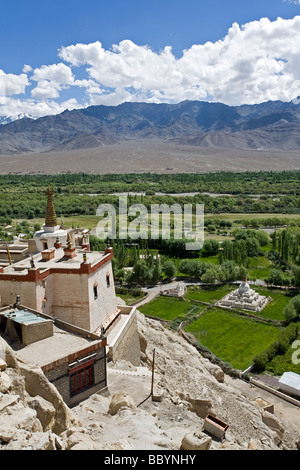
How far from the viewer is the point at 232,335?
33.8 meters

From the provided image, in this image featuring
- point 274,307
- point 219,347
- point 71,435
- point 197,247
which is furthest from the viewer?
point 197,247

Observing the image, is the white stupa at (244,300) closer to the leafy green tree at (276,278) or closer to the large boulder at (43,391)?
the leafy green tree at (276,278)

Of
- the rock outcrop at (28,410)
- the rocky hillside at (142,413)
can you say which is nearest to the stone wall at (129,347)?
the rocky hillside at (142,413)

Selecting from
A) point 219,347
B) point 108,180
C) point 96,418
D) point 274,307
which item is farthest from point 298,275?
point 108,180

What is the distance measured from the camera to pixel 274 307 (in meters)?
40.0

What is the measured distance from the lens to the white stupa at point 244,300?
3916 cm

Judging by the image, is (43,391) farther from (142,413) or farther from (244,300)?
(244,300)

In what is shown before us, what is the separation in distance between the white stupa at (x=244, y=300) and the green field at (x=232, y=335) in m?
1.81

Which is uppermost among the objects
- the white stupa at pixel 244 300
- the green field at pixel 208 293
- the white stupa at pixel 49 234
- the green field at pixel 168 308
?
the white stupa at pixel 49 234

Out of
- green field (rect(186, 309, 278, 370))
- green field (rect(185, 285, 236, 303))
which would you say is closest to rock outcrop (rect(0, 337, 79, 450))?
green field (rect(186, 309, 278, 370))

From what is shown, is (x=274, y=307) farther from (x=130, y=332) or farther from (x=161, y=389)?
(x=161, y=389)

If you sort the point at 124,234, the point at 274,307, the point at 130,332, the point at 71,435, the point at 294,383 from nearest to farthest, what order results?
the point at 71,435 → the point at 130,332 → the point at 294,383 → the point at 274,307 → the point at 124,234

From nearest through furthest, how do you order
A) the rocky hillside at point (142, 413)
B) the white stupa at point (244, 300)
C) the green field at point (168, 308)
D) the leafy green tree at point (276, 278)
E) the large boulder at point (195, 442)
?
the rocky hillside at point (142, 413) < the large boulder at point (195, 442) < the green field at point (168, 308) < the white stupa at point (244, 300) < the leafy green tree at point (276, 278)
